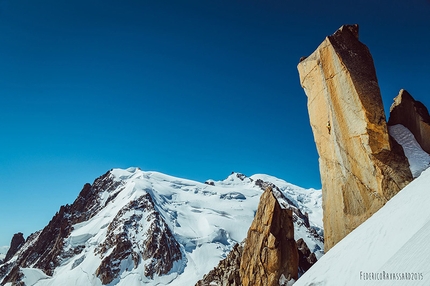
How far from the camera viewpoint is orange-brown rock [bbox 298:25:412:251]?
49.5 ft

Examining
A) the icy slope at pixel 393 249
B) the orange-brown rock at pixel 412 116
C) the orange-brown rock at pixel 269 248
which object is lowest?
the icy slope at pixel 393 249

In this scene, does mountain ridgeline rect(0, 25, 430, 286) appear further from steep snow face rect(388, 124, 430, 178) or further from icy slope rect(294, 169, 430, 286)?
icy slope rect(294, 169, 430, 286)

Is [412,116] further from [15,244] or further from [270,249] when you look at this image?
[15,244]

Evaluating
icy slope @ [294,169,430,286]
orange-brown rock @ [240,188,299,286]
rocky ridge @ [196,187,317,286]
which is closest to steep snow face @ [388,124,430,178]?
icy slope @ [294,169,430,286]

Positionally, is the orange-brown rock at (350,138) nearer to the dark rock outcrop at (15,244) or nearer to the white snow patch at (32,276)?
the white snow patch at (32,276)

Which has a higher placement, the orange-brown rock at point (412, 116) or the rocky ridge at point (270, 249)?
the orange-brown rock at point (412, 116)

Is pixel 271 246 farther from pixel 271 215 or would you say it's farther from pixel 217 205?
pixel 217 205

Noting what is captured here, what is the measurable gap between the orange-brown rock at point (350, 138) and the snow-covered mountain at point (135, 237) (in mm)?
97122

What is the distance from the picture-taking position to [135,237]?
122m

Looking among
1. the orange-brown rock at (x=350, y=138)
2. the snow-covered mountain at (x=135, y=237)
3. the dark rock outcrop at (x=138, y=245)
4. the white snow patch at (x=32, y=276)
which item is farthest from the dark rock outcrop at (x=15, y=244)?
the orange-brown rock at (x=350, y=138)

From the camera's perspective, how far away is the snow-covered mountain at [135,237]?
11206 cm

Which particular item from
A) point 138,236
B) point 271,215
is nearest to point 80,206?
point 138,236

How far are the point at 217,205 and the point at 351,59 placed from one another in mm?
156275

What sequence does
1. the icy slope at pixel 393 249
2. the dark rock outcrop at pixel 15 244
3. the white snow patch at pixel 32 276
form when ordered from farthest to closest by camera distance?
the dark rock outcrop at pixel 15 244 → the white snow patch at pixel 32 276 → the icy slope at pixel 393 249
